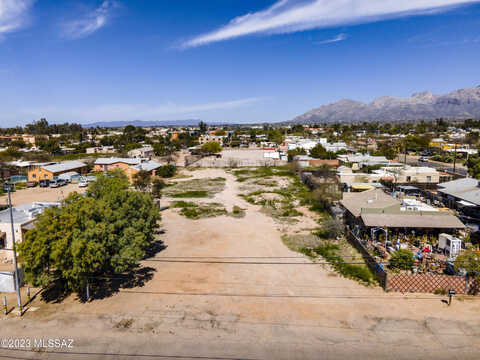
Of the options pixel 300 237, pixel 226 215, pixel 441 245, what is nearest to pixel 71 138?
pixel 226 215

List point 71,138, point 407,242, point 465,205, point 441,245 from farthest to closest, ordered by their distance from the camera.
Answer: point 71,138
point 465,205
point 407,242
point 441,245

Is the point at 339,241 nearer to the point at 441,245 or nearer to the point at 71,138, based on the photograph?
the point at 441,245

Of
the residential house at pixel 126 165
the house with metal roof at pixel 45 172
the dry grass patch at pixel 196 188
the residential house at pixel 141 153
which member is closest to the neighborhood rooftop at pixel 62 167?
the house with metal roof at pixel 45 172

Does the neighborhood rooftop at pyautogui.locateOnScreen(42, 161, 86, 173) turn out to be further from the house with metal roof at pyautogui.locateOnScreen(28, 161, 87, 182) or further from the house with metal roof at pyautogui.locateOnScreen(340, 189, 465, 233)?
the house with metal roof at pyautogui.locateOnScreen(340, 189, 465, 233)

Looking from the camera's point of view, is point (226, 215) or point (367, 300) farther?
point (226, 215)

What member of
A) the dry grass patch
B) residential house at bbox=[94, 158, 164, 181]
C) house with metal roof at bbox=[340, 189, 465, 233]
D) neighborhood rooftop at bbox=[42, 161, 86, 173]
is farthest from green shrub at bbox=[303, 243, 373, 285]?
neighborhood rooftop at bbox=[42, 161, 86, 173]

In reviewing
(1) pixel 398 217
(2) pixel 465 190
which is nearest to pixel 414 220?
(1) pixel 398 217

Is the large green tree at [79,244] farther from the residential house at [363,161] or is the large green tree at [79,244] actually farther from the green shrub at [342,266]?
the residential house at [363,161]

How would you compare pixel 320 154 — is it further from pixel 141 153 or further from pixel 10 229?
pixel 10 229
